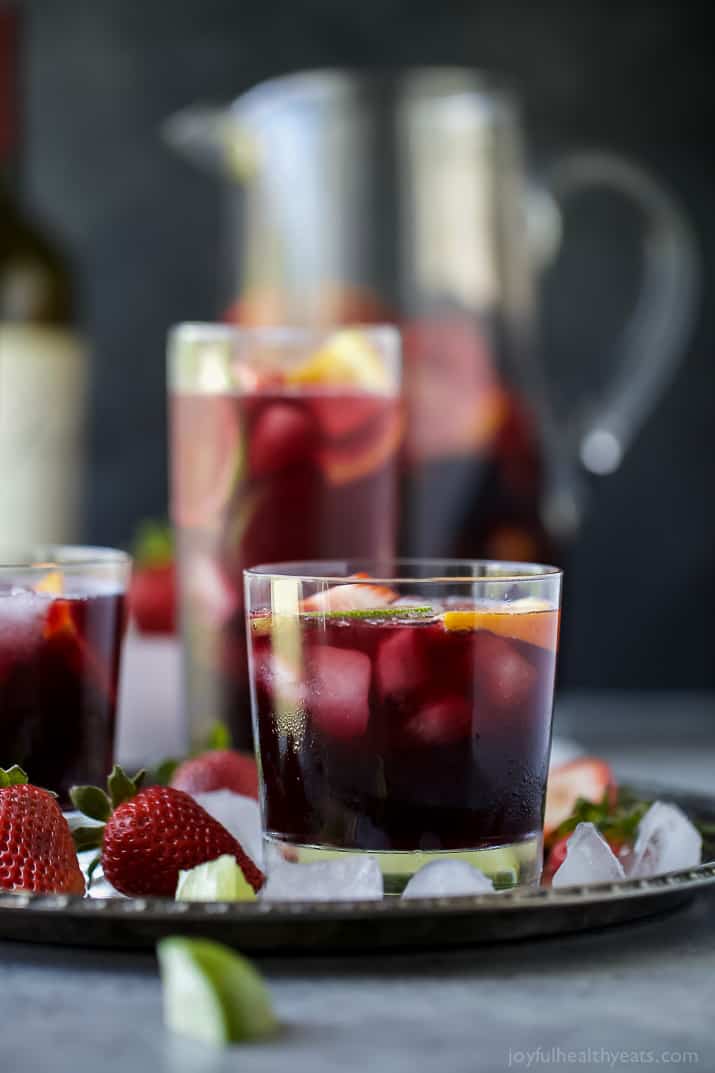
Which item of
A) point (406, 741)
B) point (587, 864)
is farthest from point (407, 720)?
point (587, 864)

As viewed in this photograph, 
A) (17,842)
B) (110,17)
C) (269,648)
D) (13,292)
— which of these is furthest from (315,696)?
(110,17)

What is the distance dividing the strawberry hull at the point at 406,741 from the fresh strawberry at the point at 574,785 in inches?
9.0

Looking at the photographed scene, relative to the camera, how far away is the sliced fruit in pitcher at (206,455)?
1.21m

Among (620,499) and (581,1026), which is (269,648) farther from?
(620,499)

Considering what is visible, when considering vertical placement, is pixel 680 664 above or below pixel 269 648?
below

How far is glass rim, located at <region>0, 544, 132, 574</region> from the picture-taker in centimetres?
97

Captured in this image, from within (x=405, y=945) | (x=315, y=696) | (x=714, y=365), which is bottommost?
(x=405, y=945)

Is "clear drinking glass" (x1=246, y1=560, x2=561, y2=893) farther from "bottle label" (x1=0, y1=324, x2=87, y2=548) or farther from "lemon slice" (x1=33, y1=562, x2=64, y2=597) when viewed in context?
"bottle label" (x1=0, y1=324, x2=87, y2=548)

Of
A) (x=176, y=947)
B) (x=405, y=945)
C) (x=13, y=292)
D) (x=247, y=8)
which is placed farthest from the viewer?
(x=247, y=8)

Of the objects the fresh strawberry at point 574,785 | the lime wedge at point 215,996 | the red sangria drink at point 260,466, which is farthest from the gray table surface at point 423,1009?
the red sangria drink at point 260,466

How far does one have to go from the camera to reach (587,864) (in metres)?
0.84

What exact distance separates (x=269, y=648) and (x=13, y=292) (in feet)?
4.76

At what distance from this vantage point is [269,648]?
2.84 feet

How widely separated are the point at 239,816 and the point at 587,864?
8.3 inches
